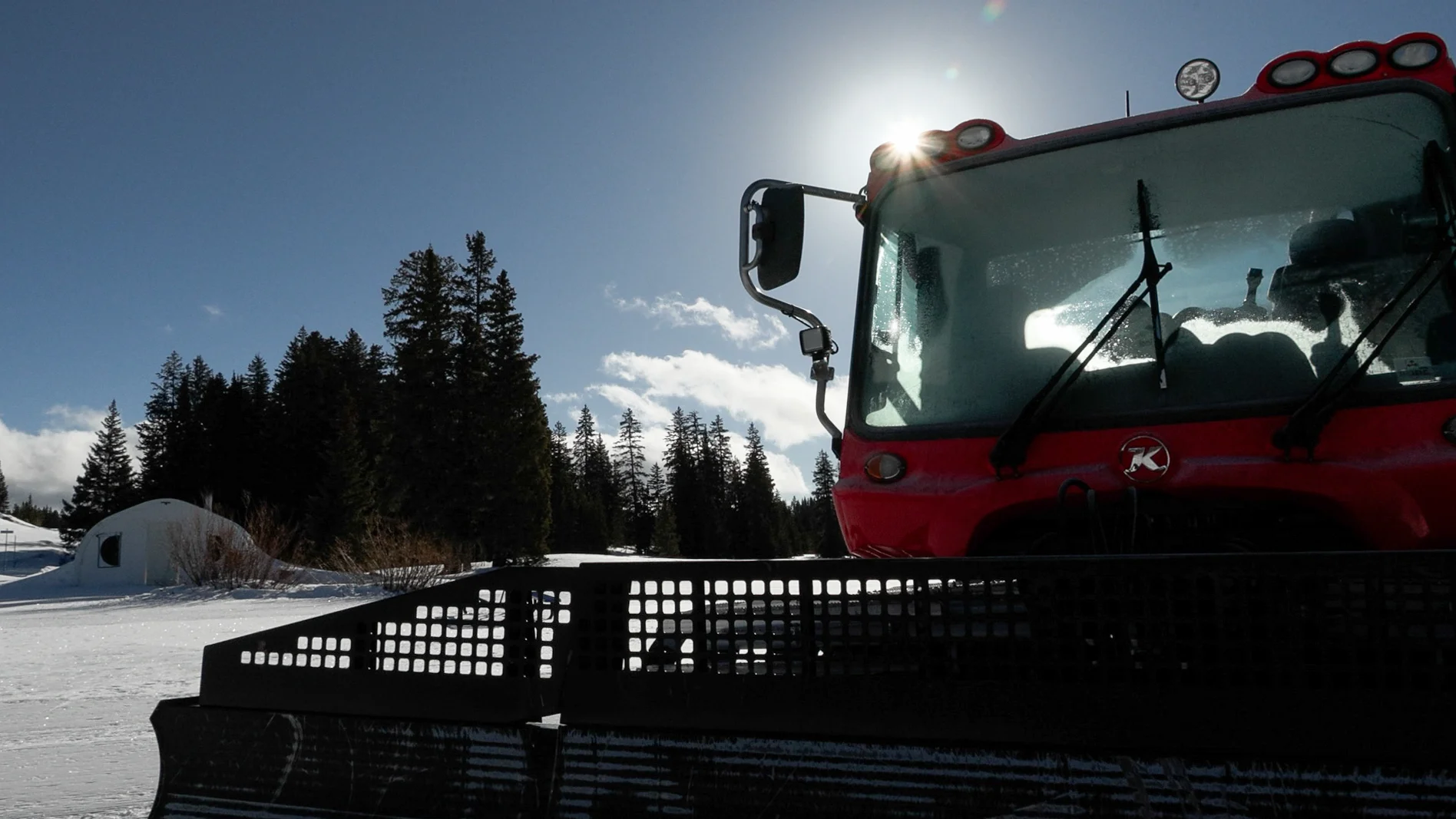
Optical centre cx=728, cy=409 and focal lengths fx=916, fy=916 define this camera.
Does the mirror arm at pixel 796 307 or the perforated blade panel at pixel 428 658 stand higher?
the mirror arm at pixel 796 307

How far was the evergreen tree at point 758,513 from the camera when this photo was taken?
193ft

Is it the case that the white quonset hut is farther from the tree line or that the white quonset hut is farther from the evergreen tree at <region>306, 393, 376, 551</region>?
the evergreen tree at <region>306, 393, 376, 551</region>

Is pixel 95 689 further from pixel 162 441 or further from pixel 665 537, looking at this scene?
pixel 162 441

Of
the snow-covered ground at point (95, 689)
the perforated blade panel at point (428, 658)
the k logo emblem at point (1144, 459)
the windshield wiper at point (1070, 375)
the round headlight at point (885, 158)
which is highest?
the round headlight at point (885, 158)

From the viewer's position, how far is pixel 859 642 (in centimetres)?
150

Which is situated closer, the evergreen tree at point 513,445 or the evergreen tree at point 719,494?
the evergreen tree at point 513,445

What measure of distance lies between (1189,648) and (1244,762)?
0.55 feet

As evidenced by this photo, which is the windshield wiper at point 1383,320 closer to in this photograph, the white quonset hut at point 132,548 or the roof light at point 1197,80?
the roof light at point 1197,80

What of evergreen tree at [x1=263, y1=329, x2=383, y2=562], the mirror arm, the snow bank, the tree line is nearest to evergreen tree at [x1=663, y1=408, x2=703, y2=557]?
the tree line

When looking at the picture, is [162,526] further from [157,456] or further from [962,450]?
[157,456]

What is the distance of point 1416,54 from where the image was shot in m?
2.40

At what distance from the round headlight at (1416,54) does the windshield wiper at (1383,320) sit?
25 cm

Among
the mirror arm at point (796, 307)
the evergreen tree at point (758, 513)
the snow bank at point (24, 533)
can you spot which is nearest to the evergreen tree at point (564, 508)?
the evergreen tree at point (758, 513)

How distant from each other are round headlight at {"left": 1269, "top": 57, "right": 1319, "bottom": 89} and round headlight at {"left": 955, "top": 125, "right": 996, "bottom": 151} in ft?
2.51
